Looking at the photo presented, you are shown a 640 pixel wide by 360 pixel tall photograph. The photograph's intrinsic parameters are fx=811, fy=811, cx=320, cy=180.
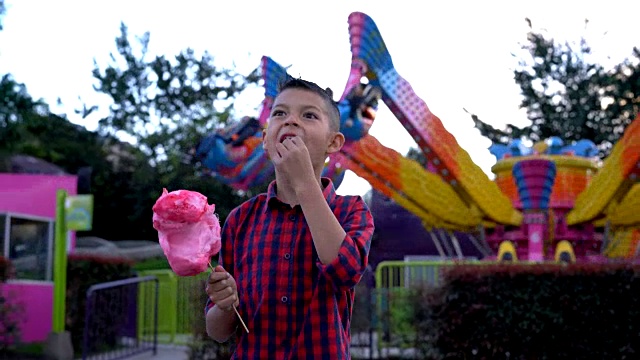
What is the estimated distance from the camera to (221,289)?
195 cm

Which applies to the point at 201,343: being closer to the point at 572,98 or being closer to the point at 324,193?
the point at 324,193

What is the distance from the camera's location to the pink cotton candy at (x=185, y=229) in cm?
201

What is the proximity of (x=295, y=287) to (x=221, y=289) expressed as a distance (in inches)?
8.1

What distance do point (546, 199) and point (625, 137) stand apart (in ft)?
5.77

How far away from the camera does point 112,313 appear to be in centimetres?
1160

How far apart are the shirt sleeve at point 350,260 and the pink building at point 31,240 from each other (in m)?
12.2

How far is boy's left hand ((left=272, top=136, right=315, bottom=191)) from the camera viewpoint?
1910mm

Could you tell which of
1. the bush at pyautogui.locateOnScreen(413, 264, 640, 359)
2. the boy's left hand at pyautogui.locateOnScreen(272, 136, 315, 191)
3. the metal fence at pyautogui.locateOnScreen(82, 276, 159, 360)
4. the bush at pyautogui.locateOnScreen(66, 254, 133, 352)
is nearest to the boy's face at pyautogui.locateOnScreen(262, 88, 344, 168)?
the boy's left hand at pyautogui.locateOnScreen(272, 136, 315, 191)

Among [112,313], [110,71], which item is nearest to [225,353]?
[112,313]

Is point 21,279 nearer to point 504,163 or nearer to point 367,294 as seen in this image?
point 367,294

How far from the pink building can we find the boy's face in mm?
12132

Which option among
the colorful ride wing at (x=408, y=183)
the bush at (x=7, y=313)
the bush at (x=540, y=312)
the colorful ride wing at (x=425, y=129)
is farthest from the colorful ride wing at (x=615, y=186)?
the bush at (x=7, y=313)

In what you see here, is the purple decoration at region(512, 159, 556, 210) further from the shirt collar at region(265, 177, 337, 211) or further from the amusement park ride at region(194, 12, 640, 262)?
the shirt collar at region(265, 177, 337, 211)

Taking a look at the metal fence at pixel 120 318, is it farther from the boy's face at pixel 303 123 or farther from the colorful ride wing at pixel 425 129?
the boy's face at pixel 303 123
